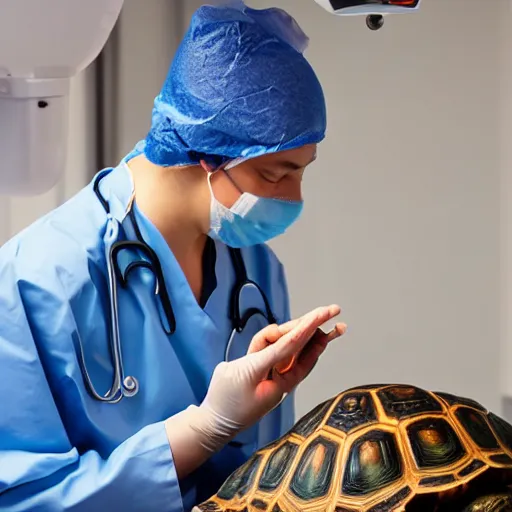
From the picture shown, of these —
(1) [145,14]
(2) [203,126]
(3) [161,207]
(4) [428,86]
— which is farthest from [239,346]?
(1) [145,14]

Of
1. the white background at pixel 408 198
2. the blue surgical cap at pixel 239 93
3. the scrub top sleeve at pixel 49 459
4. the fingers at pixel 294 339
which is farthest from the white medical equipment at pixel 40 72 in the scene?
the white background at pixel 408 198

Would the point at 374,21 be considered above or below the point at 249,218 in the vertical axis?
above

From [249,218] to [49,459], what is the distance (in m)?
0.45

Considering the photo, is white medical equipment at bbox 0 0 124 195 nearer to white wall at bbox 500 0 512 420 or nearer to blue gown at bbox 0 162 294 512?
blue gown at bbox 0 162 294 512

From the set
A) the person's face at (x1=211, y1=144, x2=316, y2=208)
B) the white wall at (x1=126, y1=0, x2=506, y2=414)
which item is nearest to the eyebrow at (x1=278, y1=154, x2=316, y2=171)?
Answer: the person's face at (x1=211, y1=144, x2=316, y2=208)

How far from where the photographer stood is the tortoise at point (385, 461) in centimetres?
100

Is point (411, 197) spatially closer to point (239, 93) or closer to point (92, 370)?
point (239, 93)

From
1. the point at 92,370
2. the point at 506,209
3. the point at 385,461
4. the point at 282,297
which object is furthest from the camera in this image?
the point at 506,209

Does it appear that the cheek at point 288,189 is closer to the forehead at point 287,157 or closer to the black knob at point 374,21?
the forehead at point 287,157

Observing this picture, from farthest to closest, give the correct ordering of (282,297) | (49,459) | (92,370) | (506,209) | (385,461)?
(506,209) < (282,297) < (92,370) < (49,459) < (385,461)

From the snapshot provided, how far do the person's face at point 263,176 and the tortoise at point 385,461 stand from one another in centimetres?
35

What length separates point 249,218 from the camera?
1346mm

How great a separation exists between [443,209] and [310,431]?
1030 mm

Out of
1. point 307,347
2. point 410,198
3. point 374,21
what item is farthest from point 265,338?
point 410,198
